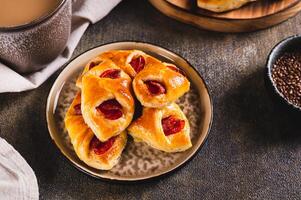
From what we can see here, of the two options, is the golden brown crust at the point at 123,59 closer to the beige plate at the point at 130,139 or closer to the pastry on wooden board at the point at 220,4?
the beige plate at the point at 130,139

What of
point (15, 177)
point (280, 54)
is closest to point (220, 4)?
point (280, 54)

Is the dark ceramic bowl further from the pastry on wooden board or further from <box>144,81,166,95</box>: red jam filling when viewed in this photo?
<box>144,81,166,95</box>: red jam filling

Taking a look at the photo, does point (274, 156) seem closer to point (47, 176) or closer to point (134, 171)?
point (134, 171)

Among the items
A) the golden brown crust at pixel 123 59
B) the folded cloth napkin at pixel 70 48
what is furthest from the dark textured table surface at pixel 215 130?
the golden brown crust at pixel 123 59

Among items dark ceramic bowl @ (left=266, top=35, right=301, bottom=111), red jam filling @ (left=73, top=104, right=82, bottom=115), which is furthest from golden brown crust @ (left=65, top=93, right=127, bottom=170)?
dark ceramic bowl @ (left=266, top=35, right=301, bottom=111)

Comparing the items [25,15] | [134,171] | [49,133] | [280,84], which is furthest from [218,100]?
[25,15]

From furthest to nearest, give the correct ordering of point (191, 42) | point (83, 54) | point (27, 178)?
point (191, 42) < point (83, 54) < point (27, 178)
